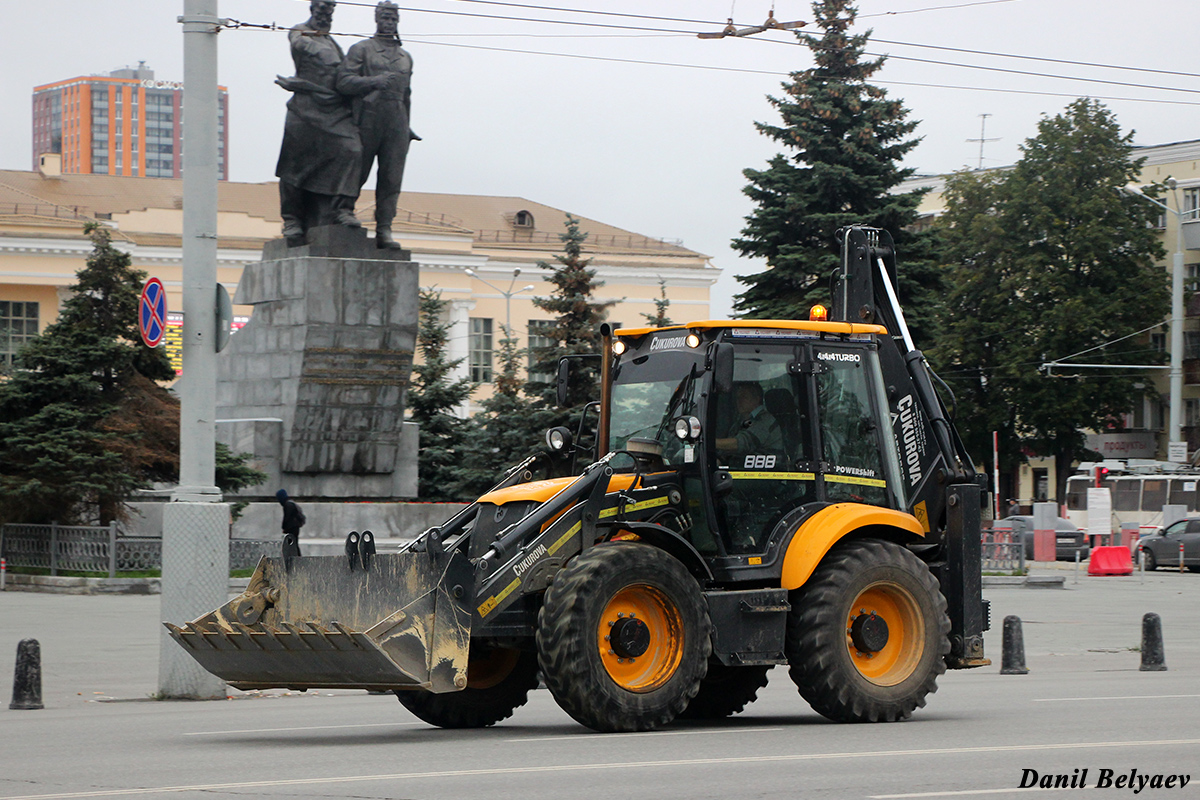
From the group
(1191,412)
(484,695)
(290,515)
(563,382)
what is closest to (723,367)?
(563,382)

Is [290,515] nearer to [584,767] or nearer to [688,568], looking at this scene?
[688,568]

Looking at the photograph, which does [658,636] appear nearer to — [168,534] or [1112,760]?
[1112,760]

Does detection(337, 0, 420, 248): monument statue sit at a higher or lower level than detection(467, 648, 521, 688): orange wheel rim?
higher

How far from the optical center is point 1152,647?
1795 cm

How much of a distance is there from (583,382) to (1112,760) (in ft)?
116

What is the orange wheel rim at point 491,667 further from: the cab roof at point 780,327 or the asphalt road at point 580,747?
the cab roof at point 780,327

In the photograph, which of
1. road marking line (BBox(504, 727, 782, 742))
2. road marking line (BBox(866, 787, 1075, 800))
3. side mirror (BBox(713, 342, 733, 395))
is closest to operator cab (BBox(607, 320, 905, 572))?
side mirror (BBox(713, 342, 733, 395))

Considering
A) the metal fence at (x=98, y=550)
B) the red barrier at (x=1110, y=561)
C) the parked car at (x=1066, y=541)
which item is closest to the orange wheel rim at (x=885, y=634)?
the metal fence at (x=98, y=550)

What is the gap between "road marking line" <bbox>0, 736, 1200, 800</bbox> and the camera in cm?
851

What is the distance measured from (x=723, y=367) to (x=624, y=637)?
1.88 m

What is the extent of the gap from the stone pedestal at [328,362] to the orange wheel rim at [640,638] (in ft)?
73.5

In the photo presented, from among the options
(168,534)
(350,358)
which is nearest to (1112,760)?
(168,534)

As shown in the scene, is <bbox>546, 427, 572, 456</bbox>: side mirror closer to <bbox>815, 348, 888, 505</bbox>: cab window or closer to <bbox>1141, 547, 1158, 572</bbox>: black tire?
<bbox>815, 348, 888, 505</bbox>: cab window

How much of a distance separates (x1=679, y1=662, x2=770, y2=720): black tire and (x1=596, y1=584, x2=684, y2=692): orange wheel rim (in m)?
1.57
